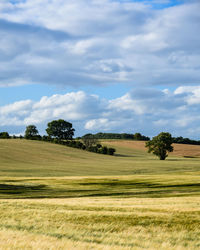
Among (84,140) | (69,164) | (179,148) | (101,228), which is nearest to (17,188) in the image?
(101,228)

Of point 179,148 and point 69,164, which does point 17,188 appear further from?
point 179,148

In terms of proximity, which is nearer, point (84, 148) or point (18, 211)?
point (18, 211)

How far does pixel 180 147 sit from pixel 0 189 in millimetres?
116115

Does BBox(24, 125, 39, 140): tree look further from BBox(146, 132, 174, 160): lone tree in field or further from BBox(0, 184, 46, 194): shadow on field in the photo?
BBox(0, 184, 46, 194): shadow on field

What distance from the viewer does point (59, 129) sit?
161 metres

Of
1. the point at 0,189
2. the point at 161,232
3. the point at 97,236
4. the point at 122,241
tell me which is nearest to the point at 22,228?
the point at 97,236

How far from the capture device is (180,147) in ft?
487

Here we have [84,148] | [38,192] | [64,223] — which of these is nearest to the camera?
[64,223]

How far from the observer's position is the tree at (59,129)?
160 m

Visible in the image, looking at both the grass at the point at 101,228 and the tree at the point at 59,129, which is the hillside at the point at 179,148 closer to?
the tree at the point at 59,129

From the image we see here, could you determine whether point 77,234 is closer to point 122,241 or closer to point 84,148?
point 122,241

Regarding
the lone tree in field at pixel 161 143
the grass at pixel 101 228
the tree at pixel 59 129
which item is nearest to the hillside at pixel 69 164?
the lone tree in field at pixel 161 143

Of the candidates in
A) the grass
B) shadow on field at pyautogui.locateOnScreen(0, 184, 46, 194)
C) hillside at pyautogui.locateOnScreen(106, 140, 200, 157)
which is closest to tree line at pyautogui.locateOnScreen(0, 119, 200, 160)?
hillside at pyautogui.locateOnScreen(106, 140, 200, 157)

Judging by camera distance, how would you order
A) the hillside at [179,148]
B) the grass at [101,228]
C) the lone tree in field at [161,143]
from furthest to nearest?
the hillside at [179,148]
the lone tree in field at [161,143]
the grass at [101,228]
